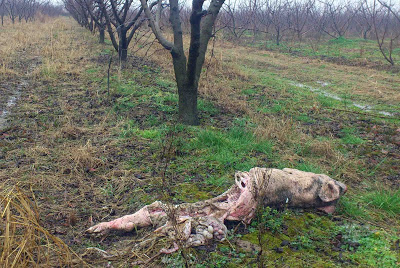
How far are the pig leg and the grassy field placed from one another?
0.08 meters

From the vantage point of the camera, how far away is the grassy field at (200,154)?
2811 millimetres

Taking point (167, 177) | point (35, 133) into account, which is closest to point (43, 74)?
point (35, 133)

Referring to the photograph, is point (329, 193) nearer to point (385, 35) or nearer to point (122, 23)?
point (122, 23)

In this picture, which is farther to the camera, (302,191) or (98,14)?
(98,14)

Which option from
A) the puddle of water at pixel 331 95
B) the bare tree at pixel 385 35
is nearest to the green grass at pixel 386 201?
the puddle of water at pixel 331 95

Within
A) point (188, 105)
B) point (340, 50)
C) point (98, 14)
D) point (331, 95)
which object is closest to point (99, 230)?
point (188, 105)

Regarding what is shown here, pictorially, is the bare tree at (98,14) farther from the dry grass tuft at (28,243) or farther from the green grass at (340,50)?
the dry grass tuft at (28,243)

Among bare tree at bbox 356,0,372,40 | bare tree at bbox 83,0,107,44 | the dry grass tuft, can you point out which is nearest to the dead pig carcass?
the dry grass tuft

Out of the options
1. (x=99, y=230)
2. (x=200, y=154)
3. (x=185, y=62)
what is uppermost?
(x=185, y=62)

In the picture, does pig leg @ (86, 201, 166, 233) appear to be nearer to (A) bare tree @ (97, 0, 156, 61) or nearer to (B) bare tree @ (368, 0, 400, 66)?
(A) bare tree @ (97, 0, 156, 61)

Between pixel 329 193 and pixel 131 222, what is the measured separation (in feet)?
6.23

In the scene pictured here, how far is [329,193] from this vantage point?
332 centimetres

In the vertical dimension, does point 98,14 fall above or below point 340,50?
above

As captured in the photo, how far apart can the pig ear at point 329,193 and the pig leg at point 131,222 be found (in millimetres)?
1538
